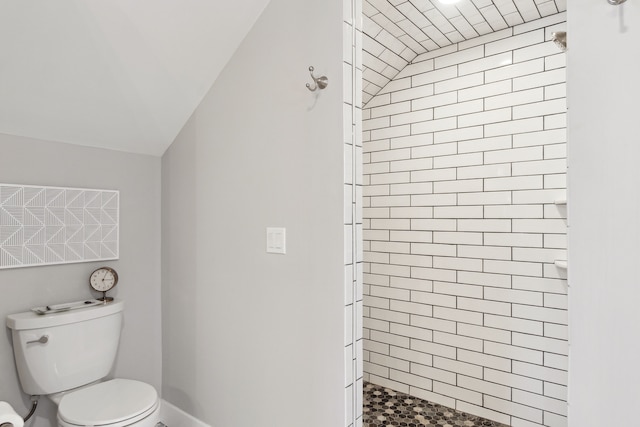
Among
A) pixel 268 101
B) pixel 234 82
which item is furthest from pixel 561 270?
pixel 234 82

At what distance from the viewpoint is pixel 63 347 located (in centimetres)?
163

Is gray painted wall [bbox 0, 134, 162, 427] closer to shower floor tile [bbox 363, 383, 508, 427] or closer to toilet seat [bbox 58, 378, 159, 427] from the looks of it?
toilet seat [bbox 58, 378, 159, 427]

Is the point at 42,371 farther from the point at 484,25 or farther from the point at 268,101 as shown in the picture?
the point at 484,25

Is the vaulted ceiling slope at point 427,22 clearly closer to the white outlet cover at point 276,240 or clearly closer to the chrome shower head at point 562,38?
the chrome shower head at point 562,38

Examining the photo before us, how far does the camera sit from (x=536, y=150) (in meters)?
1.89

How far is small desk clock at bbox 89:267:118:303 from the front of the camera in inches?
72.8

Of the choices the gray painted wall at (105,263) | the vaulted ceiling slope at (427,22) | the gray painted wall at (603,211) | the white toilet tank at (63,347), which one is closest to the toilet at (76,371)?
the white toilet tank at (63,347)

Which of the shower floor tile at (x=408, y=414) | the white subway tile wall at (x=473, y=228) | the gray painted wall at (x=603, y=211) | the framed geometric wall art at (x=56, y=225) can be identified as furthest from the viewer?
the shower floor tile at (x=408, y=414)

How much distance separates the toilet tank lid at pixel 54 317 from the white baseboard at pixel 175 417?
0.69 metres

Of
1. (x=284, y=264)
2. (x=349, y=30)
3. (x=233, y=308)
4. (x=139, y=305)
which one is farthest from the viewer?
(x=139, y=305)

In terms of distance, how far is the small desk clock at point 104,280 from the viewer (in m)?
1.85

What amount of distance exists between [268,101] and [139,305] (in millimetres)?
1352

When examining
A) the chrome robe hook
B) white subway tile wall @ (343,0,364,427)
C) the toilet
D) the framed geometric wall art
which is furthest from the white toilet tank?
the chrome robe hook

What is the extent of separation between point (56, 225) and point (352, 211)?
55.1 inches
